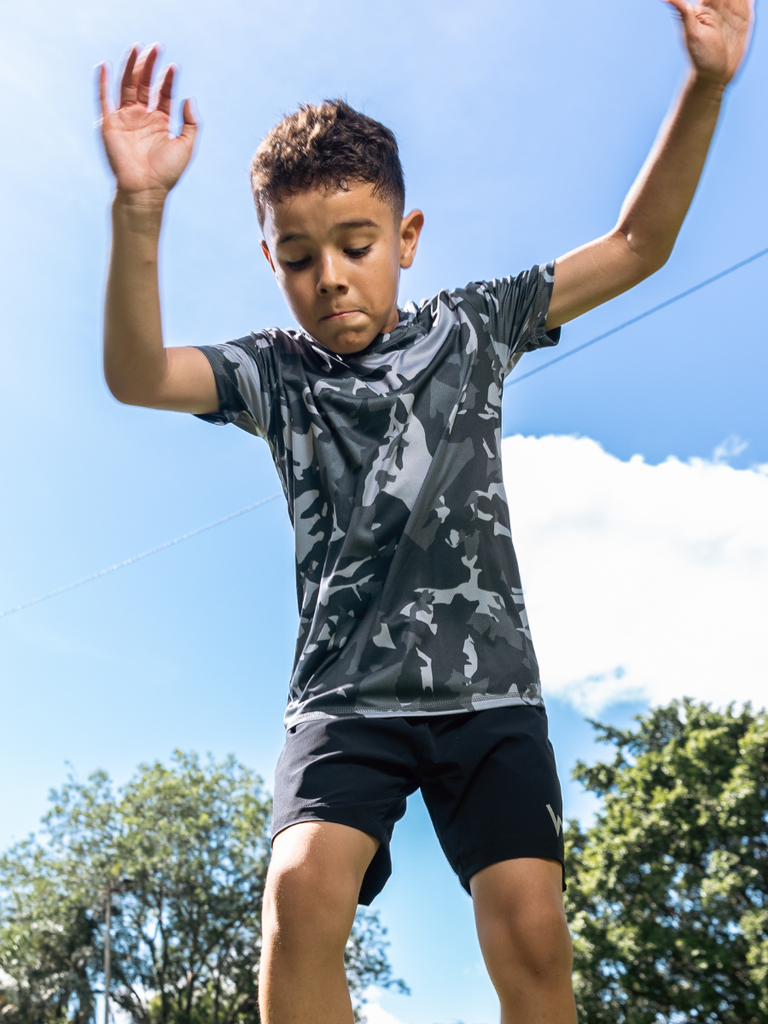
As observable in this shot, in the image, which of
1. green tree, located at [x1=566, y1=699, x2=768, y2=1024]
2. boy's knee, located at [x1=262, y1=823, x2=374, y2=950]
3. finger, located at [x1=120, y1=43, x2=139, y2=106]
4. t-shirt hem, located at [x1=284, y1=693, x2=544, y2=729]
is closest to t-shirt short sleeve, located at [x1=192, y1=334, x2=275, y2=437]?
finger, located at [x1=120, y1=43, x2=139, y2=106]

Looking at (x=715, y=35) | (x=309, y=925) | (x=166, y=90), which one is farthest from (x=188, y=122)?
(x=309, y=925)

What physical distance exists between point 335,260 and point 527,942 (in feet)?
4.49

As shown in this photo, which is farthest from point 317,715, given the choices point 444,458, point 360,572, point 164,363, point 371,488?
point 164,363

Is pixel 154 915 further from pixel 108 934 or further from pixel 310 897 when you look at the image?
pixel 310 897

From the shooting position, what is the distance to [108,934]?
82.9 ft

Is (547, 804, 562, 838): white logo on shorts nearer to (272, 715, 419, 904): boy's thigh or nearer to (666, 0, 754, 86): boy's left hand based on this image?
(272, 715, 419, 904): boy's thigh

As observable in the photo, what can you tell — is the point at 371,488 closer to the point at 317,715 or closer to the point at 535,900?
the point at 317,715

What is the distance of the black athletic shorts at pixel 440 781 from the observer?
1559mm

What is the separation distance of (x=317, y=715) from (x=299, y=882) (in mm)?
301

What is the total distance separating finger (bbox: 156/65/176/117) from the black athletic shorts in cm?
124

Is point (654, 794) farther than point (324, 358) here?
Yes

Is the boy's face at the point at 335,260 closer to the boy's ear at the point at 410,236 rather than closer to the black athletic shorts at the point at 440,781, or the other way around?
the boy's ear at the point at 410,236

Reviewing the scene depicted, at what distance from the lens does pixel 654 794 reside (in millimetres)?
19922

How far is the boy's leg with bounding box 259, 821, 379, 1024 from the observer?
4.62 ft
